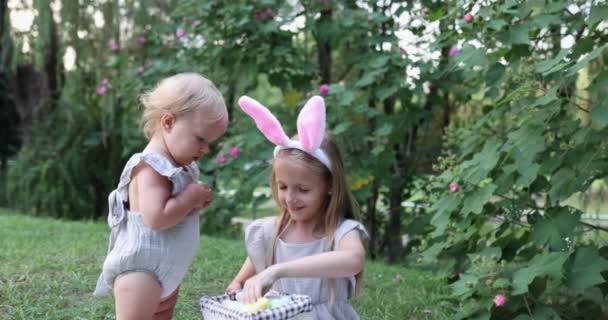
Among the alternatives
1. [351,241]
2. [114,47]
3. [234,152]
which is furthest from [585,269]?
[114,47]

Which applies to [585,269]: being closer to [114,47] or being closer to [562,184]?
[562,184]

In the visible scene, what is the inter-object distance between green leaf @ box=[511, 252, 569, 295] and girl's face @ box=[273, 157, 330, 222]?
111 centimetres

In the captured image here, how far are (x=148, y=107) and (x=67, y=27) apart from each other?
17.0 ft

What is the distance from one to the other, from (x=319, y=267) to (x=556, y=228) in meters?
1.46

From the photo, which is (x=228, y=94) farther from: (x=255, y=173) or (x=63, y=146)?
(x=63, y=146)

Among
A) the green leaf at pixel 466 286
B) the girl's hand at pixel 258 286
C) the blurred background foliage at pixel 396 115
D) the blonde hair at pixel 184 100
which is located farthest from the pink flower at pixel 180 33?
the girl's hand at pixel 258 286

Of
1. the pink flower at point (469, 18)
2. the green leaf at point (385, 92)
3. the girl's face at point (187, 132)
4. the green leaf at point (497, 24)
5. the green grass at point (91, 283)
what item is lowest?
the green grass at point (91, 283)

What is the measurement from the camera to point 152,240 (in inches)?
78.5

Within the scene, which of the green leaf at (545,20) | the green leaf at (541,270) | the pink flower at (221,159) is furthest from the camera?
the pink flower at (221,159)

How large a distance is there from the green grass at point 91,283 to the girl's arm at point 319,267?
114 cm

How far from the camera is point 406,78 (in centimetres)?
471

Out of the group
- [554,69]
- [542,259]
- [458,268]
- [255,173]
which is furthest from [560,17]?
[255,173]

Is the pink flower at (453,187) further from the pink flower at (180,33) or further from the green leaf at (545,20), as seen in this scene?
the pink flower at (180,33)

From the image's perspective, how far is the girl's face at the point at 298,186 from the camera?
198 cm
